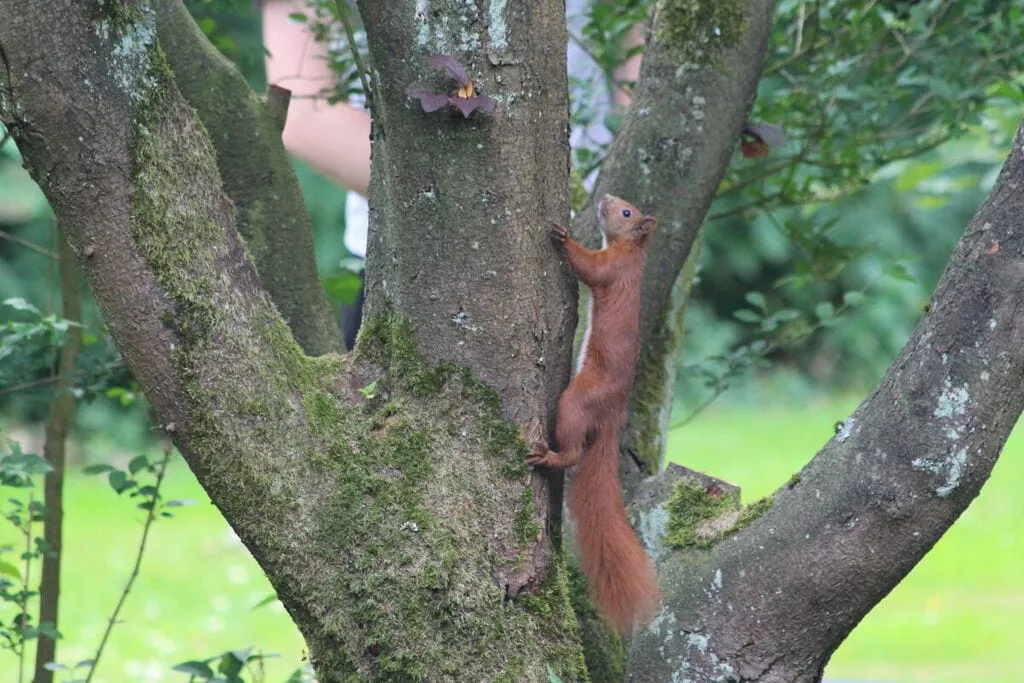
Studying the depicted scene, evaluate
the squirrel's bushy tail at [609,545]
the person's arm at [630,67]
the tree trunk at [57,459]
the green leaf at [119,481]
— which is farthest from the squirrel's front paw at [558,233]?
the person's arm at [630,67]

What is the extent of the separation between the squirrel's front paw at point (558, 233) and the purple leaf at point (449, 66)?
0.29 m

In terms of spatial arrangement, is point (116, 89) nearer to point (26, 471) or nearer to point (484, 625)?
point (26, 471)

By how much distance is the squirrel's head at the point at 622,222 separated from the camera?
2.31 metres

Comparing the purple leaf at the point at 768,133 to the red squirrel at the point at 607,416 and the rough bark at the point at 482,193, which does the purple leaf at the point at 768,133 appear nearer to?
the red squirrel at the point at 607,416

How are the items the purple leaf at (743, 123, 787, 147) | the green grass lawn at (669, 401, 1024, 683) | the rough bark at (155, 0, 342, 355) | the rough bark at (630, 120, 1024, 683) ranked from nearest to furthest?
the rough bark at (630, 120, 1024, 683) < the rough bark at (155, 0, 342, 355) < the purple leaf at (743, 123, 787, 147) < the green grass lawn at (669, 401, 1024, 683)

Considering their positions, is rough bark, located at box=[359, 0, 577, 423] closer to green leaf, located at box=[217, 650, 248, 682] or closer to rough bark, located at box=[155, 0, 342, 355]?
rough bark, located at box=[155, 0, 342, 355]

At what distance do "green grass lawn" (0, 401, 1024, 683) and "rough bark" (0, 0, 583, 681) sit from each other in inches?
79.5

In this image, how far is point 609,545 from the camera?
2.04m

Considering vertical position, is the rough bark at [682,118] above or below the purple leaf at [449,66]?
above

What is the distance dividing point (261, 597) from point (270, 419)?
4360 millimetres

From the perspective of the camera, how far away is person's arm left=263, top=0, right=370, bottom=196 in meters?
3.04

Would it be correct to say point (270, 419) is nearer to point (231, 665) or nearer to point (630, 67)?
point (231, 665)

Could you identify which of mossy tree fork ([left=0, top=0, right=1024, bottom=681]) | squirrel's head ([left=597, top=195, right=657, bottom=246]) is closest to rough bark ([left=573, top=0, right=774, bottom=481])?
squirrel's head ([left=597, top=195, right=657, bottom=246])

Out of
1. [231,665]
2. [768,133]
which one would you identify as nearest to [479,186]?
[768,133]
